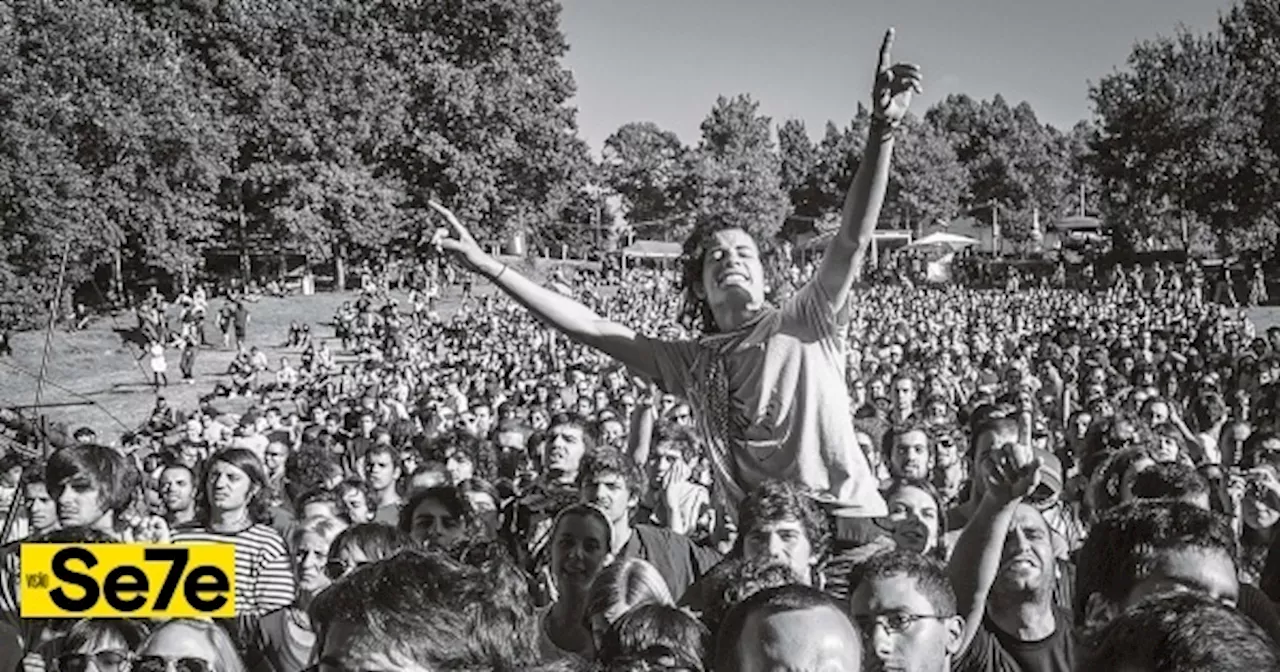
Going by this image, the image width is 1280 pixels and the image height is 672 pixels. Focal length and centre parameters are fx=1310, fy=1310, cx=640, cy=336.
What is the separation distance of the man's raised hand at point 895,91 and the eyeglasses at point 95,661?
8.63 feet

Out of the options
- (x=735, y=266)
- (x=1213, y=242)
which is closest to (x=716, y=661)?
(x=735, y=266)

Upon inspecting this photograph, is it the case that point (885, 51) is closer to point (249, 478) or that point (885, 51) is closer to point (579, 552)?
point (579, 552)

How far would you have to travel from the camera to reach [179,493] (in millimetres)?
6645

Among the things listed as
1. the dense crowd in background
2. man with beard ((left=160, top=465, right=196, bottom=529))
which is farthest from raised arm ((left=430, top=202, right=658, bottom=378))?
man with beard ((left=160, top=465, right=196, bottom=529))

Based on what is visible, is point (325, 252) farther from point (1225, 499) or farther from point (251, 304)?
point (1225, 499)

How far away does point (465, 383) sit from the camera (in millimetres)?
A: 19719

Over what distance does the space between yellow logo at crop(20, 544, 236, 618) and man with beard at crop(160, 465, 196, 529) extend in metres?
3.32

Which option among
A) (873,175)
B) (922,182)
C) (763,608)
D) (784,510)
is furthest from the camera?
(922,182)

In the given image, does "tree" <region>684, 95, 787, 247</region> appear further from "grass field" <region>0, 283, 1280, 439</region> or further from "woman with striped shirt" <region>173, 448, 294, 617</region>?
"woman with striped shirt" <region>173, 448, 294, 617</region>

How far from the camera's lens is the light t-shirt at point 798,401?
3.28 m

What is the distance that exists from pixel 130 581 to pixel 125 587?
4 centimetres

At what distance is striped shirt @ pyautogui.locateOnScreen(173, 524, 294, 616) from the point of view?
464cm

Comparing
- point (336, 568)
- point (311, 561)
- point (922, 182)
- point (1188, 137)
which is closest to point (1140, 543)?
point (336, 568)

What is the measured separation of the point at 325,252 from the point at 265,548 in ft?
137
